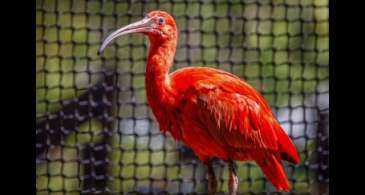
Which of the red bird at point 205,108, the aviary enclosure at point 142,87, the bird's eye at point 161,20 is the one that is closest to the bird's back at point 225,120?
the red bird at point 205,108

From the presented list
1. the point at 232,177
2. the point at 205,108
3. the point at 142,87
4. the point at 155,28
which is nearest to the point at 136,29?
the point at 155,28

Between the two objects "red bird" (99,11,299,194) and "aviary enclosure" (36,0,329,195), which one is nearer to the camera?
"red bird" (99,11,299,194)

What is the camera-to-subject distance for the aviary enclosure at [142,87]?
9.21ft

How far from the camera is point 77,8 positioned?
2.88 metres

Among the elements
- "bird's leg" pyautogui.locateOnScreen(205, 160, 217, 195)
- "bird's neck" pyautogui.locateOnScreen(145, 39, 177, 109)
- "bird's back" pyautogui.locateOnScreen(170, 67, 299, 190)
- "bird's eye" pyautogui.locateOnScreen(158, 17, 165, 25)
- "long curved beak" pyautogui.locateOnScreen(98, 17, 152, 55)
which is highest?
"bird's eye" pyautogui.locateOnScreen(158, 17, 165, 25)

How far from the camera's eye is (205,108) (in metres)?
2.08

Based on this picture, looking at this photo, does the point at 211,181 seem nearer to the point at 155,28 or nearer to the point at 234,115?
the point at 234,115

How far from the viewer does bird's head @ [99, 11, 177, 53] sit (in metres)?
2.07

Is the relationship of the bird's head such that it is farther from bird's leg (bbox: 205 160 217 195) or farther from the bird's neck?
bird's leg (bbox: 205 160 217 195)

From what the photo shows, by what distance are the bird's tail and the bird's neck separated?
232 millimetres

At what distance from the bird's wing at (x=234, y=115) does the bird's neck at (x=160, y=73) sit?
0.04m

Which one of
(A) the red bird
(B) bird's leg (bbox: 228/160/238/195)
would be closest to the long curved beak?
(A) the red bird

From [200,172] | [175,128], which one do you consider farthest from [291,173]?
[175,128]

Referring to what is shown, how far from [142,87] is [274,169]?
2.39 feet
